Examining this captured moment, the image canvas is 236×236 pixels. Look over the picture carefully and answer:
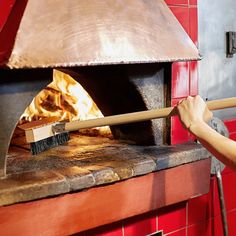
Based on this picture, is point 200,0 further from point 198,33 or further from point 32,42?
point 32,42

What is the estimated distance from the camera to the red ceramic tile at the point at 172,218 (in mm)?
2299

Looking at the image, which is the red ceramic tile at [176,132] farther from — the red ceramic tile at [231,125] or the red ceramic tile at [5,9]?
the red ceramic tile at [5,9]

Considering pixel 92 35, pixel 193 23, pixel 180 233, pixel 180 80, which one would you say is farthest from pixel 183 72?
pixel 180 233

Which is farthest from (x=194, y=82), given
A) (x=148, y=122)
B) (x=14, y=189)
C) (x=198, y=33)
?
(x=14, y=189)

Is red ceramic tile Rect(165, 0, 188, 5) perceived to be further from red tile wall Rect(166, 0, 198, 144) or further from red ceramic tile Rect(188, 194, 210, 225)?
red ceramic tile Rect(188, 194, 210, 225)

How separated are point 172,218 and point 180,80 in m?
0.80

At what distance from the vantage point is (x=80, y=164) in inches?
71.8

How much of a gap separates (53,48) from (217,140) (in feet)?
2.29

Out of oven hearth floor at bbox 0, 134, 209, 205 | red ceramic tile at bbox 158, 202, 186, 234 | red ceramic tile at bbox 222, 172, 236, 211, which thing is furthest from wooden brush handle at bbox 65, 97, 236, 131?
red ceramic tile at bbox 222, 172, 236, 211

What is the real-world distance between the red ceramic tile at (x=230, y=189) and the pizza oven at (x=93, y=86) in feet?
1.66

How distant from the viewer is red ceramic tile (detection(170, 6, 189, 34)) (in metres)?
2.25

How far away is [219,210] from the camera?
8.63 feet

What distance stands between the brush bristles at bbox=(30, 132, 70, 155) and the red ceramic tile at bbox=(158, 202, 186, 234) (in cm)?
68

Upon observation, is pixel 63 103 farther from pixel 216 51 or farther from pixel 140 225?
pixel 216 51
